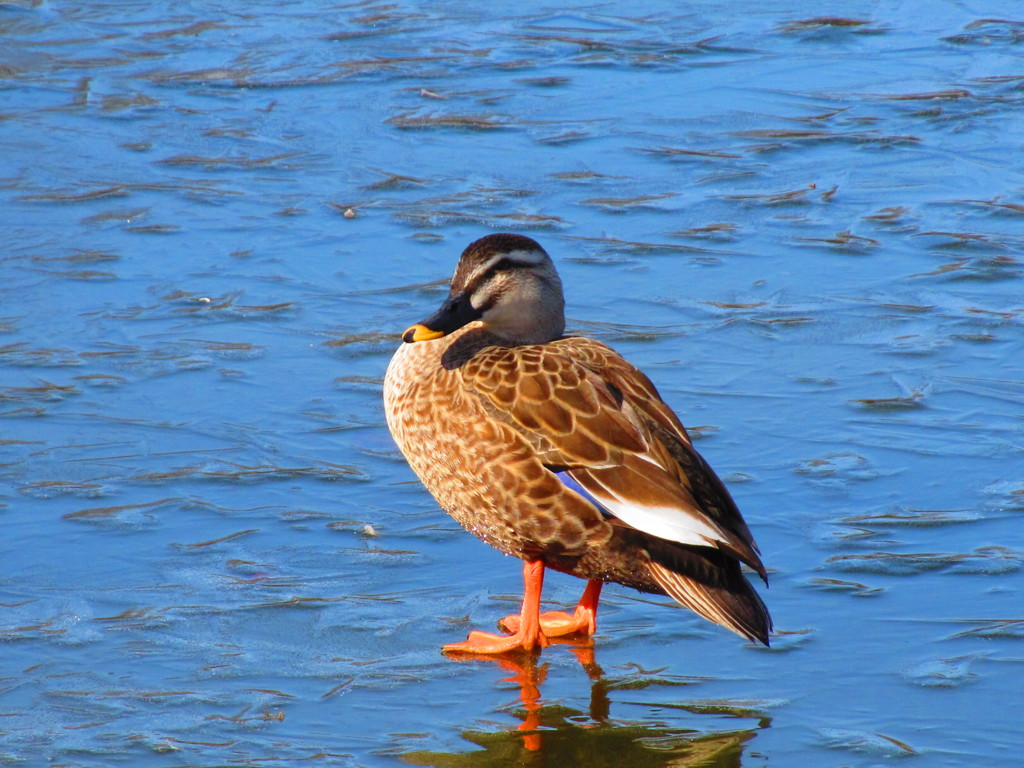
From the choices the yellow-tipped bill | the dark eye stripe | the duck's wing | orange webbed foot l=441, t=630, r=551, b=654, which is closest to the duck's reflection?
orange webbed foot l=441, t=630, r=551, b=654

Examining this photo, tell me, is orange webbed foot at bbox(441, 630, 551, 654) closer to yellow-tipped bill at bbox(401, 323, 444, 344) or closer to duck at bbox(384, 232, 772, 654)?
duck at bbox(384, 232, 772, 654)

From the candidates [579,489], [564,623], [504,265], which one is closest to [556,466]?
[579,489]

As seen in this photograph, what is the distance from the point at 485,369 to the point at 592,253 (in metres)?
2.52

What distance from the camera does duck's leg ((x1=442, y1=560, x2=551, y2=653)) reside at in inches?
152

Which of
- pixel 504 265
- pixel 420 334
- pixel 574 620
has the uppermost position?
pixel 504 265

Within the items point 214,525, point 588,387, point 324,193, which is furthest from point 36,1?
point 588,387

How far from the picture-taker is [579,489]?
12.5ft

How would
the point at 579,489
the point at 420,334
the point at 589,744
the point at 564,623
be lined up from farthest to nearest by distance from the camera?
the point at 420,334 < the point at 564,623 < the point at 579,489 < the point at 589,744

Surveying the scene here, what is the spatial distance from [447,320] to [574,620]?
36.5 inches

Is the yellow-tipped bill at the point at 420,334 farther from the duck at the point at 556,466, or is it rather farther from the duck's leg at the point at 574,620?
the duck's leg at the point at 574,620

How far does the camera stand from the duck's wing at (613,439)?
12.1ft

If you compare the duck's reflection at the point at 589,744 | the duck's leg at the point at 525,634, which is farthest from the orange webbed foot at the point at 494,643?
the duck's reflection at the point at 589,744

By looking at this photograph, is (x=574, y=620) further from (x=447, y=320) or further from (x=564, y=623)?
(x=447, y=320)

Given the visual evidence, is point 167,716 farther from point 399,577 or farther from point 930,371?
point 930,371
